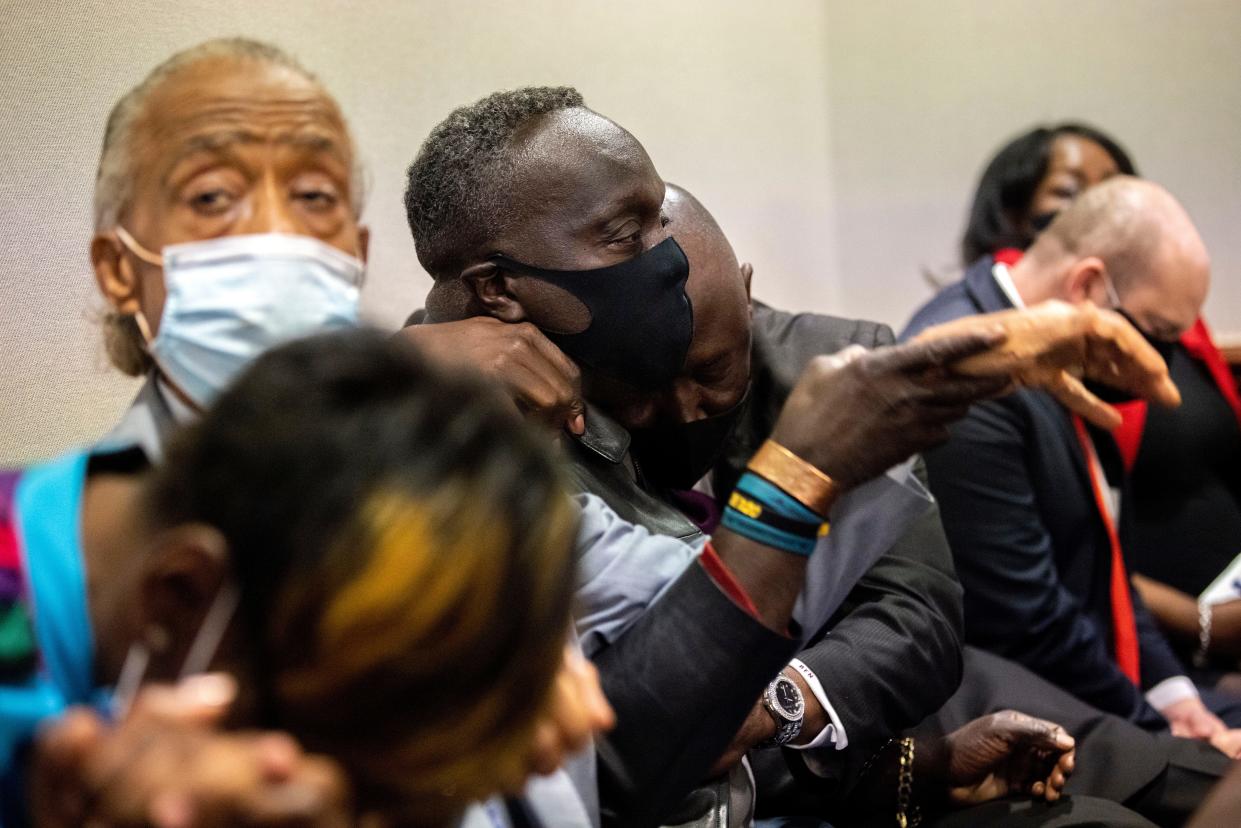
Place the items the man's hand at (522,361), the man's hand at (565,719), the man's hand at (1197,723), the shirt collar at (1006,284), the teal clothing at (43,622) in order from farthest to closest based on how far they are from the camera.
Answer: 1. the shirt collar at (1006,284)
2. the man's hand at (1197,723)
3. the man's hand at (522,361)
4. the man's hand at (565,719)
5. the teal clothing at (43,622)

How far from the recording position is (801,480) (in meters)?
1.34

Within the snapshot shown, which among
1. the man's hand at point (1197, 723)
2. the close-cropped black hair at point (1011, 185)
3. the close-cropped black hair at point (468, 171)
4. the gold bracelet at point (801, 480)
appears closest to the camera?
the gold bracelet at point (801, 480)

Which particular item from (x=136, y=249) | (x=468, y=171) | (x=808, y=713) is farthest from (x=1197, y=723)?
(x=136, y=249)

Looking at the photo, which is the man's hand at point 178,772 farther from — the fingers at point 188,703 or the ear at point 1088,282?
the ear at point 1088,282

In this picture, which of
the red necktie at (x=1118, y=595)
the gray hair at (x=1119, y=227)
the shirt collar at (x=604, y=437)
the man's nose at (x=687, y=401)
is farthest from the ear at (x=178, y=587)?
the gray hair at (x=1119, y=227)

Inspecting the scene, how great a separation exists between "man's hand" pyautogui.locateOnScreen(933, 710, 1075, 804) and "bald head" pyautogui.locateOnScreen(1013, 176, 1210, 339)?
1167 mm

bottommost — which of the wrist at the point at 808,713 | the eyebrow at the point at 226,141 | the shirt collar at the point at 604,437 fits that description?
the wrist at the point at 808,713

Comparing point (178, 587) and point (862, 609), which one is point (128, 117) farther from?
point (862, 609)

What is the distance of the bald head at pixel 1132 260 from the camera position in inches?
108

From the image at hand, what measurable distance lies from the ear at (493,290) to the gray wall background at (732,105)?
274 millimetres

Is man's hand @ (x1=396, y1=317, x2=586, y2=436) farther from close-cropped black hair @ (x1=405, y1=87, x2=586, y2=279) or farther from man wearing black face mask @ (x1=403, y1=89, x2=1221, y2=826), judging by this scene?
close-cropped black hair @ (x1=405, y1=87, x2=586, y2=279)

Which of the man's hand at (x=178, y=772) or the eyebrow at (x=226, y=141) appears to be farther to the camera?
the eyebrow at (x=226, y=141)

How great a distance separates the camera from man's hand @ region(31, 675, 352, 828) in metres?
0.79

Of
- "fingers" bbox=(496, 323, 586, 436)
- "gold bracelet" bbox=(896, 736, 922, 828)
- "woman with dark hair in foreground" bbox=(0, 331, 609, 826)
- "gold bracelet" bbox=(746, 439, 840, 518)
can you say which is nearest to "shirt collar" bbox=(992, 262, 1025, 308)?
"gold bracelet" bbox=(896, 736, 922, 828)
